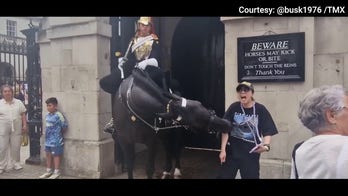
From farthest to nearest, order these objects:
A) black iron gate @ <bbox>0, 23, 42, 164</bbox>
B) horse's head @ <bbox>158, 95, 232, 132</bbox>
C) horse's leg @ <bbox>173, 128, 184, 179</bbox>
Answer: black iron gate @ <bbox>0, 23, 42, 164</bbox> < horse's leg @ <bbox>173, 128, 184, 179</bbox> < horse's head @ <bbox>158, 95, 232, 132</bbox>

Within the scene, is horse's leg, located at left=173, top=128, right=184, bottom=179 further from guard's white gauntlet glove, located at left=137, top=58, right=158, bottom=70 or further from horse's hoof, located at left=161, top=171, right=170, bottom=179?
guard's white gauntlet glove, located at left=137, top=58, right=158, bottom=70

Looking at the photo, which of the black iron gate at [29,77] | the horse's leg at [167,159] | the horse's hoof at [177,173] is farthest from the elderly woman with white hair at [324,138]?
the black iron gate at [29,77]

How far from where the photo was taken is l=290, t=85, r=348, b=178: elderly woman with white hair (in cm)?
165

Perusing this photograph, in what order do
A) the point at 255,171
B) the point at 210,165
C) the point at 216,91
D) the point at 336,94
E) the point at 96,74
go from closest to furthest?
1. the point at 336,94
2. the point at 255,171
3. the point at 96,74
4. the point at 210,165
5. the point at 216,91

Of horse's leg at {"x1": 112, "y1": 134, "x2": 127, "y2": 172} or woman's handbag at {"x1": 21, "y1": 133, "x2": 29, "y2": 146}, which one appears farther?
woman's handbag at {"x1": 21, "y1": 133, "x2": 29, "y2": 146}

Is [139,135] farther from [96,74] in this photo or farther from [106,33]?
[106,33]

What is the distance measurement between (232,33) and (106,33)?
1877 mm

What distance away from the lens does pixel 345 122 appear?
71.7 inches

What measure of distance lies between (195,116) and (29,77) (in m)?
Answer: 4.07

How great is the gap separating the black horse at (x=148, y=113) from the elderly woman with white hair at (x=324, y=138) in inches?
65.2

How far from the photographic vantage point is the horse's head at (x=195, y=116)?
11.4ft

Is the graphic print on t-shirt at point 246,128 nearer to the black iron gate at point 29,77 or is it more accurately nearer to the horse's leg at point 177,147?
the horse's leg at point 177,147

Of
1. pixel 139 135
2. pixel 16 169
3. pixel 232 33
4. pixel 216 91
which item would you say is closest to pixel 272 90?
pixel 232 33

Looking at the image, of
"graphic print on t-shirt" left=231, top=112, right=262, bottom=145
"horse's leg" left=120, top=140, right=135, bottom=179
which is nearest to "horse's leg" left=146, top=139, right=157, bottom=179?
"horse's leg" left=120, top=140, right=135, bottom=179
